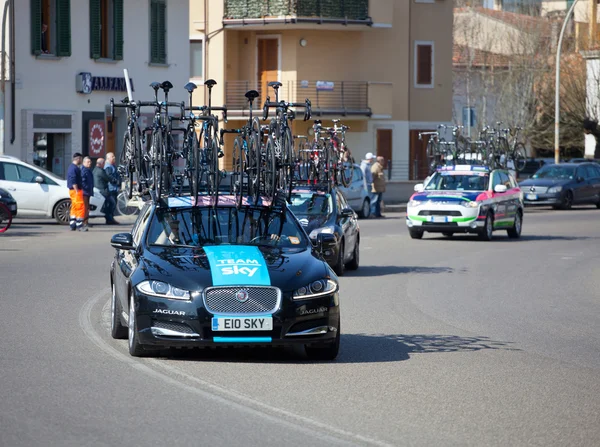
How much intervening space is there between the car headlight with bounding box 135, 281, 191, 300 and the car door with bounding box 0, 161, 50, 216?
2106 centimetres

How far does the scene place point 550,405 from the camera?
905cm

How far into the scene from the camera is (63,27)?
40125mm

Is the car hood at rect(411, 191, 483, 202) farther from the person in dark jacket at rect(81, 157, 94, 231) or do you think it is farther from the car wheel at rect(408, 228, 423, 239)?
the person in dark jacket at rect(81, 157, 94, 231)

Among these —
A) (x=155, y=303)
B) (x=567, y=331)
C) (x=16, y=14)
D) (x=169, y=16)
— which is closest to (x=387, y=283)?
(x=567, y=331)

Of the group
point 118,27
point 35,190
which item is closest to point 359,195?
point 35,190

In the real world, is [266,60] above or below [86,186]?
above

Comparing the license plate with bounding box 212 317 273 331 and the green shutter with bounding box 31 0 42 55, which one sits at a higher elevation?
the green shutter with bounding box 31 0 42 55

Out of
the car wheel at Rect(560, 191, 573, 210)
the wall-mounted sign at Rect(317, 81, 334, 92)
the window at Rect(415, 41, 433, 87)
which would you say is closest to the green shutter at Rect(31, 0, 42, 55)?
the wall-mounted sign at Rect(317, 81, 334, 92)

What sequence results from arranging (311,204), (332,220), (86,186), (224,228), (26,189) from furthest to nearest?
(26,189)
(86,186)
(311,204)
(332,220)
(224,228)

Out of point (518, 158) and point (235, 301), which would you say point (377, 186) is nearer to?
point (518, 158)

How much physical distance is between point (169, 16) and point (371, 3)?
12.0 metres

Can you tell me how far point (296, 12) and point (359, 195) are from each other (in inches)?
666

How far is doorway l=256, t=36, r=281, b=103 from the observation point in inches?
2119

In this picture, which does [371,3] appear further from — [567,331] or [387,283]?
[567,331]
